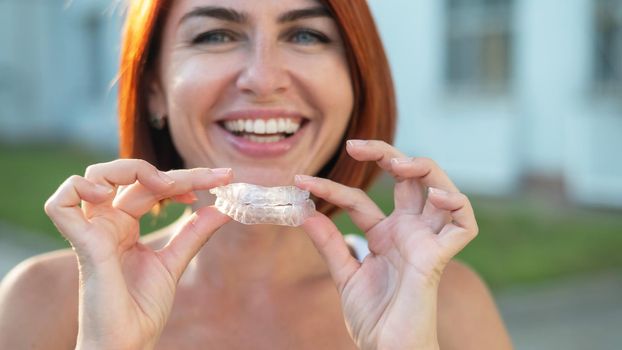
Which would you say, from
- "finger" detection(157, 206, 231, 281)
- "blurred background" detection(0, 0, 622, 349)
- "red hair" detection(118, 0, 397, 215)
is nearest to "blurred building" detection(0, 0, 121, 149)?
"blurred background" detection(0, 0, 622, 349)

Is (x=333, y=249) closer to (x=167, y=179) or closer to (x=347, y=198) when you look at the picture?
(x=347, y=198)

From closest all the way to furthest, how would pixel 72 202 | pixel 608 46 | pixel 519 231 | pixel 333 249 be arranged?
pixel 72 202 < pixel 333 249 < pixel 519 231 < pixel 608 46

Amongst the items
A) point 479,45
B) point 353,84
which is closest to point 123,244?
point 353,84

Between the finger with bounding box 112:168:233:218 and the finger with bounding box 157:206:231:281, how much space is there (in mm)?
86

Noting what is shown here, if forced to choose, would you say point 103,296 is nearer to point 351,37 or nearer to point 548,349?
point 351,37

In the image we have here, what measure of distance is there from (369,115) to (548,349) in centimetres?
323

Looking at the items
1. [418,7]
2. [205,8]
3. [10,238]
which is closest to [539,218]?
[418,7]

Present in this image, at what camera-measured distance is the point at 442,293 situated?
85.4 inches

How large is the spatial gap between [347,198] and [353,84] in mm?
468

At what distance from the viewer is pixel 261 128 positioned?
1.90 metres

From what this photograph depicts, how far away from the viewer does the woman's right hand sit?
5.09ft

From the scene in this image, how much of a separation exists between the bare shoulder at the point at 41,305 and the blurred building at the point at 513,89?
6.98 metres

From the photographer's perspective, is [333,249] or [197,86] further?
[197,86]

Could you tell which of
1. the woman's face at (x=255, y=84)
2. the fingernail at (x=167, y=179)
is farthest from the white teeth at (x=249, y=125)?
the fingernail at (x=167, y=179)
